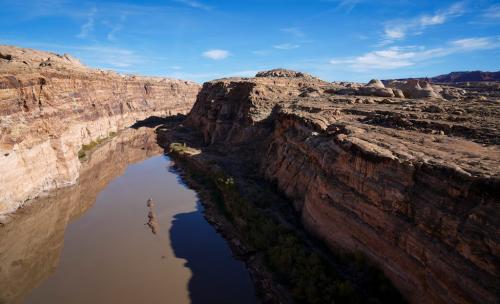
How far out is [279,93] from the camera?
38375 millimetres

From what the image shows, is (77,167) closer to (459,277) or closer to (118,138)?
(118,138)

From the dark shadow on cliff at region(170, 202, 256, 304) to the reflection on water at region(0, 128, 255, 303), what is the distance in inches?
1.5

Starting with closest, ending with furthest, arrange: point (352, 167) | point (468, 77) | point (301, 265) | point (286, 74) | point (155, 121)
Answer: point (301, 265) < point (352, 167) < point (155, 121) < point (286, 74) < point (468, 77)

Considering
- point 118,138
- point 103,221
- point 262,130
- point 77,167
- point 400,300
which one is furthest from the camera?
point 118,138

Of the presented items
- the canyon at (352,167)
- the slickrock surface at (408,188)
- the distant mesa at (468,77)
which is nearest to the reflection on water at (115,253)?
the canyon at (352,167)

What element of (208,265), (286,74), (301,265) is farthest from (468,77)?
(208,265)

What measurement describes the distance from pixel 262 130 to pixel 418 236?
73.4 feet

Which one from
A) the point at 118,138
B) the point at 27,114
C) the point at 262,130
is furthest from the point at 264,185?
the point at 118,138

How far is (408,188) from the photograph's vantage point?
11039 mm

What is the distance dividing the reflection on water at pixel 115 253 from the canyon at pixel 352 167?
27cm

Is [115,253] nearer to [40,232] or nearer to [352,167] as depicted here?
[40,232]

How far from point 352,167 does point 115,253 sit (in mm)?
11484

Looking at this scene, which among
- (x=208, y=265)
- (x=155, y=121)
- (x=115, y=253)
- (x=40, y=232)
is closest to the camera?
(x=208, y=265)

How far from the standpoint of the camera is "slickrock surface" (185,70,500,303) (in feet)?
28.4
